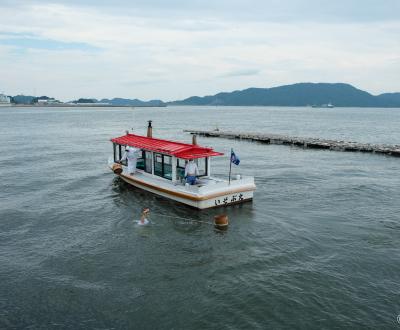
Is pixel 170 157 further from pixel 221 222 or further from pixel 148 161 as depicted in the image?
pixel 221 222

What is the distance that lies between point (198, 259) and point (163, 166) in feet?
38.6

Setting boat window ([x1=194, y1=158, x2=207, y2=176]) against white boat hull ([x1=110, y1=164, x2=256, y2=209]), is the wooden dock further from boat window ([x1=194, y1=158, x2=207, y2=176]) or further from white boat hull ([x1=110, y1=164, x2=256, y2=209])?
boat window ([x1=194, y1=158, x2=207, y2=176])

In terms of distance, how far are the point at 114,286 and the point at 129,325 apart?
2799 mm

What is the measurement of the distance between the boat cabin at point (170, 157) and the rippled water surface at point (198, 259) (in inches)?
81.5

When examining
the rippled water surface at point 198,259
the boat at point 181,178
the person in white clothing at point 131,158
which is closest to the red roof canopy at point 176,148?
the boat at point 181,178

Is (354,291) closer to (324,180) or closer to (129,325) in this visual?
(129,325)

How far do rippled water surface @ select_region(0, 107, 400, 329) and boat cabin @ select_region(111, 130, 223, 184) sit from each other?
2071 mm

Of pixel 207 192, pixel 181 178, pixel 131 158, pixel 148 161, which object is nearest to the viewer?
pixel 207 192

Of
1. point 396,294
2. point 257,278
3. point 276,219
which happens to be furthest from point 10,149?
point 396,294

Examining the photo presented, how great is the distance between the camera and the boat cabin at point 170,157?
27.5 metres

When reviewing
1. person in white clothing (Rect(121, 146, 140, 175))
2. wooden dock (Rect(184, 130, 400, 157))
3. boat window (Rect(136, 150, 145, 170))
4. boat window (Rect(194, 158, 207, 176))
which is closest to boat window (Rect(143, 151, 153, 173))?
boat window (Rect(136, 150, 145, 170))

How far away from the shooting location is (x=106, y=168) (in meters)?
42.3

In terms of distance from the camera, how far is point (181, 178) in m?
28.1

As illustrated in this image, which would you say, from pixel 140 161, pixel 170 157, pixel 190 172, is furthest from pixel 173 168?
pixel 140 161
